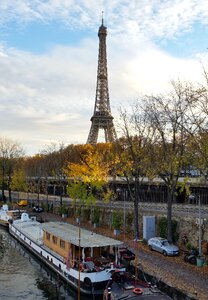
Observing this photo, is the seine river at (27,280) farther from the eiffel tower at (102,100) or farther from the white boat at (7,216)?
the eiffel tower at (102,100)

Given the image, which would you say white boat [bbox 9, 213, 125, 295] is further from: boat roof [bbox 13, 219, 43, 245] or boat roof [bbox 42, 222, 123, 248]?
boat roof [bbox 13, 219, 43, 245]

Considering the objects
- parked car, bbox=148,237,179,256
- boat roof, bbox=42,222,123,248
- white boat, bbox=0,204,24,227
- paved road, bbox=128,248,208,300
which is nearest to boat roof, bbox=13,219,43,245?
boat roof, bbox=42,222,123,248

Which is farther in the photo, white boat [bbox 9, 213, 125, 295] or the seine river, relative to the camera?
the seine river

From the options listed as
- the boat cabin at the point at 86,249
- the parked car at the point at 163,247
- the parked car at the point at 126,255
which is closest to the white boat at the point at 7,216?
the boat cabin at the point at 86,249

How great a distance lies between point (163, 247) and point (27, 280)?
37.3 feet

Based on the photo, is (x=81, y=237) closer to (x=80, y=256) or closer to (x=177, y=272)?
(x=80, y=256)

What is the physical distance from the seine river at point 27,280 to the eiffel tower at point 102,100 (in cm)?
6486

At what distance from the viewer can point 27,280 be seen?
31.2 metres

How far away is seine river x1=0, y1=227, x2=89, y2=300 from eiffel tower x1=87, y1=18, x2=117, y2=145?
6486cm

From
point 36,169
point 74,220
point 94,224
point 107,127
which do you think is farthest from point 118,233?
point 107,127

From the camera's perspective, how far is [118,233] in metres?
42.8

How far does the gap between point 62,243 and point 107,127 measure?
72.2 meters

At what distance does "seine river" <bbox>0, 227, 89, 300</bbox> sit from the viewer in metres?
27.6

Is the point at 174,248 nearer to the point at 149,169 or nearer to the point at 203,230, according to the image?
the point at 203,230
